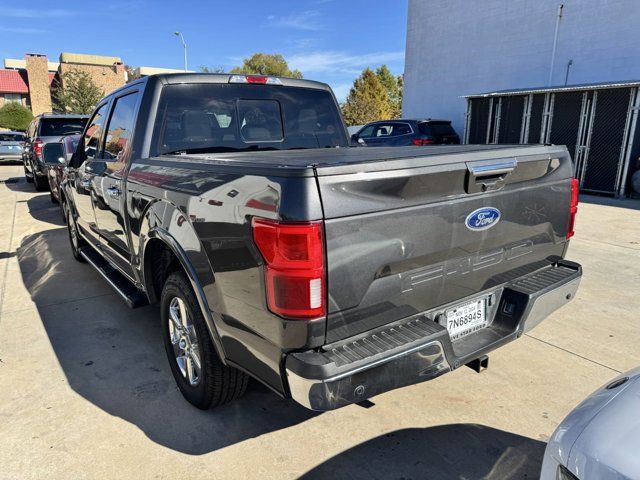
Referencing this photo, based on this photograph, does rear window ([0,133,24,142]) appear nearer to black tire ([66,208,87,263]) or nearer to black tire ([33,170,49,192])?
black tire ([33,170,49,192])

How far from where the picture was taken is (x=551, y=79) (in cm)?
1458

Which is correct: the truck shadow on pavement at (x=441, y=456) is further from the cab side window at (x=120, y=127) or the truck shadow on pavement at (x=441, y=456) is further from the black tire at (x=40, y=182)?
the black tire at (x=40, y=182)

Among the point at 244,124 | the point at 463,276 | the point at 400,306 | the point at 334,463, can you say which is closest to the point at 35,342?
the point at 244,124

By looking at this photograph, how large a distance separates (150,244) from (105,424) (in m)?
1.11

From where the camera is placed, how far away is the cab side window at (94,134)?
439 cm

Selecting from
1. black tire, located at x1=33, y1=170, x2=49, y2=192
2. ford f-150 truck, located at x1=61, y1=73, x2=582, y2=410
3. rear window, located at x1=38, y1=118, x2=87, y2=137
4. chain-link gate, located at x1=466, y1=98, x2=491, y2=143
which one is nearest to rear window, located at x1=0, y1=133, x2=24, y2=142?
black tire, located at x1=33, y1=170, x2=49, y2=192

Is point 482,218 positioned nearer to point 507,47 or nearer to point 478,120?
point 478,120

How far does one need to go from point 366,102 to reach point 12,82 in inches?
1519

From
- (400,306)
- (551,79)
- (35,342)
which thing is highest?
(551,79)

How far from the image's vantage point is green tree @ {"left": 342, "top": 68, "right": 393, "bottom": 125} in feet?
137

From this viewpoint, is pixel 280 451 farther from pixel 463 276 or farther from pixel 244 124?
pixel 244 124

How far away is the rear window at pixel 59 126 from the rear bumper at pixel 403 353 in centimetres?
1248

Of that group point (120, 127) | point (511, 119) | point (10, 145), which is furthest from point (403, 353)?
point (10, 145)

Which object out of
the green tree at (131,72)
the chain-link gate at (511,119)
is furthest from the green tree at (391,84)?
the chain-link gate at (511,119)
